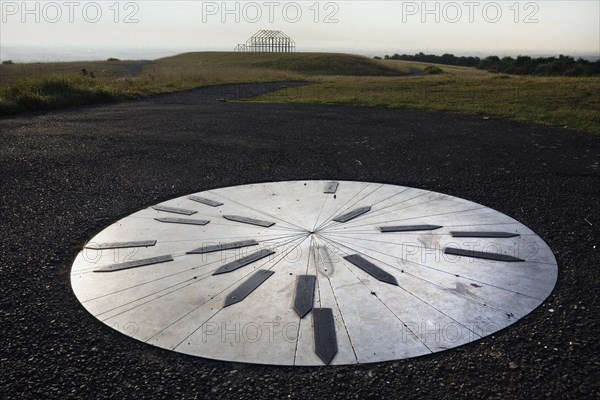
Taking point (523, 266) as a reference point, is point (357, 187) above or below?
above

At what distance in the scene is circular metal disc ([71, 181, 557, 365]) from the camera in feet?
10.5

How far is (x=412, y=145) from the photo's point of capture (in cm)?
923

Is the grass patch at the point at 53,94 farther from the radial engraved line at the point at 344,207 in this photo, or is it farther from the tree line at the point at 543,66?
the tree line at the point at 543,66

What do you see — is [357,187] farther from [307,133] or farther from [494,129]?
[494,129]

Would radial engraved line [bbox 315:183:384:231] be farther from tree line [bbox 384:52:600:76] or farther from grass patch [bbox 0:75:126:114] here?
tree line [bbox 384:52:600:76]

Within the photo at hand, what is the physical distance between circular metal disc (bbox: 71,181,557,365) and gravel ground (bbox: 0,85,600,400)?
148 millimetres

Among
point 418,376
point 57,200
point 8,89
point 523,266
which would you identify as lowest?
point 418,376

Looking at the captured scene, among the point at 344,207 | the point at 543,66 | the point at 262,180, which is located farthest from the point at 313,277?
the point at 543,66

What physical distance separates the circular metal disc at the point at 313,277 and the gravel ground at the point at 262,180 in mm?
148

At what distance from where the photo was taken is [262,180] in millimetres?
6742

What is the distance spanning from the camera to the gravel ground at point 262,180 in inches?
112

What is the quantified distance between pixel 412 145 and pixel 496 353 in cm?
656

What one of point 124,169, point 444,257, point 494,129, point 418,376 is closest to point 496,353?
point 418,376

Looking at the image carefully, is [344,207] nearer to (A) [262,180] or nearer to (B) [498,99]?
(A) [262,180]
